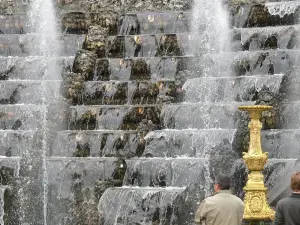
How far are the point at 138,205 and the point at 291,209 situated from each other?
1033 cm

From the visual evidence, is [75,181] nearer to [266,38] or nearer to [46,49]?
[266,38]

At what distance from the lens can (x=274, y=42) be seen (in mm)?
29047

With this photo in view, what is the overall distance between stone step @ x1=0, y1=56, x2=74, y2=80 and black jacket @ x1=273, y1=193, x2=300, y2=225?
20.1 m

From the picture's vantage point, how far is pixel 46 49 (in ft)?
108

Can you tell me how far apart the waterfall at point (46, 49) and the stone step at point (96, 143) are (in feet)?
1.77

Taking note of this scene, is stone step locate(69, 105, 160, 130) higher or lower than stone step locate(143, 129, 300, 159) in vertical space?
higher

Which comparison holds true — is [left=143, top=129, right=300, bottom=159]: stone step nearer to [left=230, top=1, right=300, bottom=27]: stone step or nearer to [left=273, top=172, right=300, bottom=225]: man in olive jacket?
[left=230, top=1, right=300, bottom=27]: stone step

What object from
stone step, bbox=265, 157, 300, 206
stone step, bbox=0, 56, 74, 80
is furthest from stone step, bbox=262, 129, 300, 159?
stone step, bbox=0, 56, 74, 80

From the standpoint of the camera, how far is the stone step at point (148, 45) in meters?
30.7

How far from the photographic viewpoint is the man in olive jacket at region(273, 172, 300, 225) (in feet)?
A: 36.2

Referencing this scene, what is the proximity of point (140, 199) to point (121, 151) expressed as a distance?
11.1 feet

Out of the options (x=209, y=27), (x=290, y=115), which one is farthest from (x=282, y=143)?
(x=209, y=27)

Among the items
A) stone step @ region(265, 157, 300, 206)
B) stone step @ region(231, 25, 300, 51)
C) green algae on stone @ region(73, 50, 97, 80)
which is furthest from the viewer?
green algae on stone @ region(73, 50, 97, 80)

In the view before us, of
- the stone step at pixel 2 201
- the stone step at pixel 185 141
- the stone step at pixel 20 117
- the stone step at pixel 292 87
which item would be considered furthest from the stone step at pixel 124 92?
the stone step at pixel 2 201
